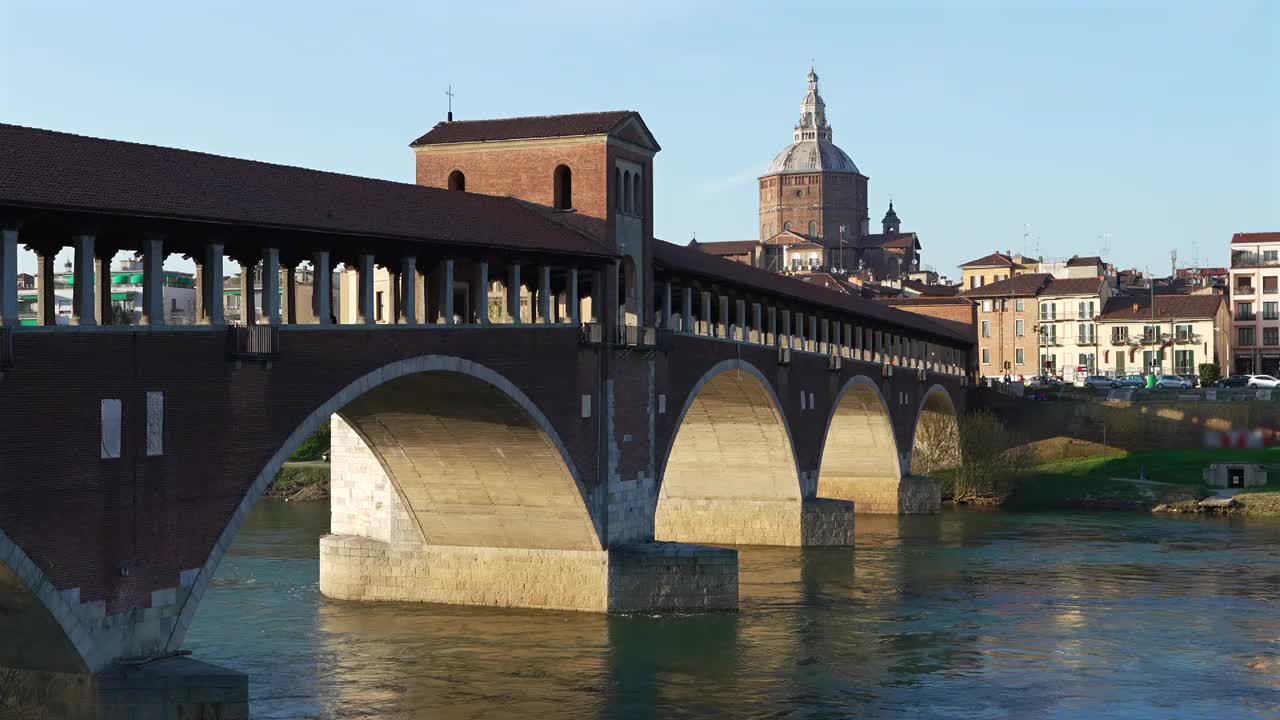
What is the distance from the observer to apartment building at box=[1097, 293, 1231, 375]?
12319 centimetres

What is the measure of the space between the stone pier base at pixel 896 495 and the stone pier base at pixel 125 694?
5266 centimetres

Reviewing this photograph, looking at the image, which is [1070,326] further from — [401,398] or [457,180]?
[401,398]

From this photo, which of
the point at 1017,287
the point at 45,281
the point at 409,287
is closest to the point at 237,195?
the point at 45,281

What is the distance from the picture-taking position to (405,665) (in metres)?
37.1

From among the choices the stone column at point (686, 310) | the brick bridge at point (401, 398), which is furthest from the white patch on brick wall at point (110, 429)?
the stone column at point (686, 310)

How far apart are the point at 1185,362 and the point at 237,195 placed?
344 ft

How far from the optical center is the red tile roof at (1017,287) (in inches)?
5157

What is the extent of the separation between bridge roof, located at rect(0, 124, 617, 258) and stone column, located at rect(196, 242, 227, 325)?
28.8 inches

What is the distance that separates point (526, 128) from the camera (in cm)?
4575

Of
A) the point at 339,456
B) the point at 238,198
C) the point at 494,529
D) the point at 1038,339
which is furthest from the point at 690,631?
the point at 1038,339

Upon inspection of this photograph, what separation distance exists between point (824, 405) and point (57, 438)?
43.4 metres

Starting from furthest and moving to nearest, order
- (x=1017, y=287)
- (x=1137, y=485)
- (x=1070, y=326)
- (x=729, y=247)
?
1. (x=729, y=247)
2. (x=1017, y=287)
3. (x=1070, y=326)
4. (x=1137, y=485)

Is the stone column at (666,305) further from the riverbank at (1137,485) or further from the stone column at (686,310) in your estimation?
the riverbank at (1137,485)

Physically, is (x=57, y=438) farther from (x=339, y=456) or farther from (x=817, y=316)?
(x=817, y=316)
